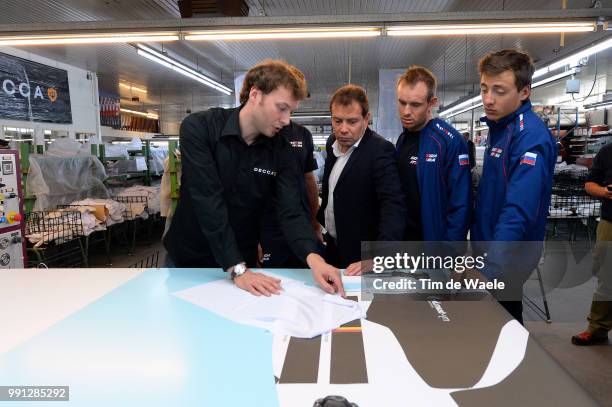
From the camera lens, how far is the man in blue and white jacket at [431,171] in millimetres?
1690

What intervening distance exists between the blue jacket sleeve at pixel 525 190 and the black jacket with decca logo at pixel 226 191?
680 millimetres

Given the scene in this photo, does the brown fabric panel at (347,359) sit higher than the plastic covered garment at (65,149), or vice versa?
the plastic covered garment at (65,149)

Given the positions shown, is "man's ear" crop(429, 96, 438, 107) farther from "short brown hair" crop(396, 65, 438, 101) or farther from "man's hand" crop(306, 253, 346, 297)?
"man's hand" crop(306, 253, 346, 297)

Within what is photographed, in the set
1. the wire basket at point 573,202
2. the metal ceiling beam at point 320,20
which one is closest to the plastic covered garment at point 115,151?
the metal ceiling beam at point 320,20

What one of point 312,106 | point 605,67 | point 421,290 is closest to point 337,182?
point 421,290

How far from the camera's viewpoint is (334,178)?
1944 millimetres

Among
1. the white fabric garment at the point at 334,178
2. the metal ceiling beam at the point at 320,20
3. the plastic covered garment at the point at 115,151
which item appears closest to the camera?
the white fabric garment at the point at 334,178

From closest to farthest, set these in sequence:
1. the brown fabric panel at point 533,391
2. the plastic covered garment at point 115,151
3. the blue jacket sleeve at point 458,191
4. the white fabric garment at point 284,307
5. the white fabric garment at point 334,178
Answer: the brown fabric panel at point 533,391 → the white fabric garment at point 284,307 → the blue jacket sleeve at point 458,191 → the white fabric garment at point 334,178 → the plastic covered garment at point 115,151

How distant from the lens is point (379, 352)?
0.97m

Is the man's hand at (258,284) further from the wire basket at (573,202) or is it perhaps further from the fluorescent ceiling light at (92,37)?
the wire basket at (573,202)

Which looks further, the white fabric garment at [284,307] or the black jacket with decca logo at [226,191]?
the black jacket with decca logo at [226,191]

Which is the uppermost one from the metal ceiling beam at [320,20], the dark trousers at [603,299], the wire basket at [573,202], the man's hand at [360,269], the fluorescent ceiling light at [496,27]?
the metal ceiling beam at [320,20]

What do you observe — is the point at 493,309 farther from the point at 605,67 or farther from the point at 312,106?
the point at 312,106

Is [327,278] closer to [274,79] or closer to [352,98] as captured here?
[274,79]
